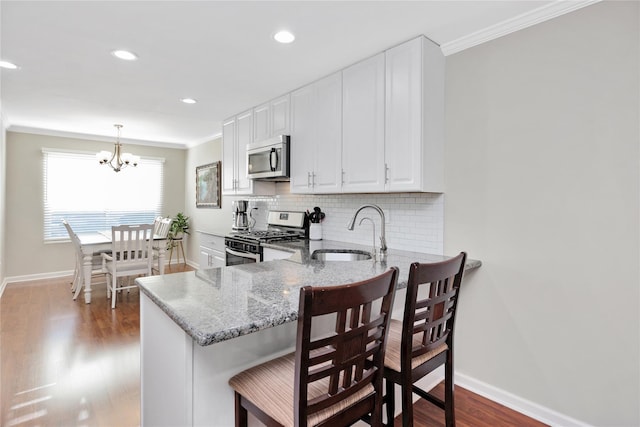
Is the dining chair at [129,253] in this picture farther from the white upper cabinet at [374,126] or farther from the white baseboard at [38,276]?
the white upper cabinet at [374,126]

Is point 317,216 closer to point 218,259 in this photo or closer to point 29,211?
point 218,259

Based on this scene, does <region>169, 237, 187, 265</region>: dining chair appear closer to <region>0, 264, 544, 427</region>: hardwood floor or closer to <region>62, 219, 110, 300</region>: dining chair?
<region>62, 219, 110, 300</region>: dining chair

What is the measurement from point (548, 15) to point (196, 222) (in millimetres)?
5836

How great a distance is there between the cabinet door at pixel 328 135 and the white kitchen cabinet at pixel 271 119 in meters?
0.48

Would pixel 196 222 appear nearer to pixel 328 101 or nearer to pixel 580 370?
pixel 328 101

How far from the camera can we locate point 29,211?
5199 mm

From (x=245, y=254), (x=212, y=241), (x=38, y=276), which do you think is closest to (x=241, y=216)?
(x=212, y=241)

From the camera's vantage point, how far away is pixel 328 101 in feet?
9.21

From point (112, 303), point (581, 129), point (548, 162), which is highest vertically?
point (581, 129)

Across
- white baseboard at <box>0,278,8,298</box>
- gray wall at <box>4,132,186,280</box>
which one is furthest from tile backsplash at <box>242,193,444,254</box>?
gray wall at <box>4,132,186,280</box>

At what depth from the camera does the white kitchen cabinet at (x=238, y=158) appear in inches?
→ 152

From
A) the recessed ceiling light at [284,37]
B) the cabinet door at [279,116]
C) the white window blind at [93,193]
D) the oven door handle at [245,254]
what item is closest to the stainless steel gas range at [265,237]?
the oven door handle at [245,254]

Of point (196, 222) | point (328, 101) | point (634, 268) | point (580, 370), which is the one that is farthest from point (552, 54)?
point (196, 222)

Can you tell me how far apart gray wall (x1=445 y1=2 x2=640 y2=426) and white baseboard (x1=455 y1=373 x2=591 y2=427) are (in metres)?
0.03
